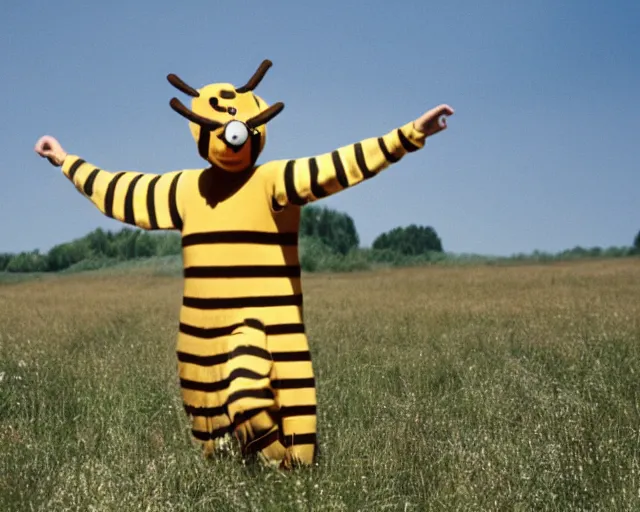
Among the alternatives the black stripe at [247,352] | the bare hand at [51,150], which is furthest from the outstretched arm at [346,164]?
the bare hand at [51,150]

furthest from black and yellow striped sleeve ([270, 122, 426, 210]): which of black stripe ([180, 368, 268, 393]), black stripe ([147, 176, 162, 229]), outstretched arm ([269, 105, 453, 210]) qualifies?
black stripe ([180, 368, 268, 393])

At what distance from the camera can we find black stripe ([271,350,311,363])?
377 cm

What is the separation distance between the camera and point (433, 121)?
3502 mm

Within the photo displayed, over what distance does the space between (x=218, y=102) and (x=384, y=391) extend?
111 inches

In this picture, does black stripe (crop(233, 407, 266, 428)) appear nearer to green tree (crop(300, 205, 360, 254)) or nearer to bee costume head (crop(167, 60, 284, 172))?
bee costume head (crop(167, 60, 284, 172))

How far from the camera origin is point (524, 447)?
4.36 metres

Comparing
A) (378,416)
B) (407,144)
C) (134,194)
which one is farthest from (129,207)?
(378,416)

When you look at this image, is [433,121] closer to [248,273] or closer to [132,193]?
[248,273]

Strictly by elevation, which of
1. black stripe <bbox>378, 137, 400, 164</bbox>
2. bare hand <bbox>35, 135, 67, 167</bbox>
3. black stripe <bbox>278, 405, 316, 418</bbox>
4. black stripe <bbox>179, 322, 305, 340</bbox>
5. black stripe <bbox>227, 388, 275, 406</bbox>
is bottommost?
black stripe <bbox>278, 405, 316, 418</bbox>

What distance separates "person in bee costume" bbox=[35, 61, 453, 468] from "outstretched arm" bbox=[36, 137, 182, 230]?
0.13 metres

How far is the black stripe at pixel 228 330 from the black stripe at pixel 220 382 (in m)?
0.21

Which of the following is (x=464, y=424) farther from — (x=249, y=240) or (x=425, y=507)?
(x=249, y=240)

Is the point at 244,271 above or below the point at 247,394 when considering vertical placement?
above

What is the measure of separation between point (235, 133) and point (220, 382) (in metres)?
1.12
